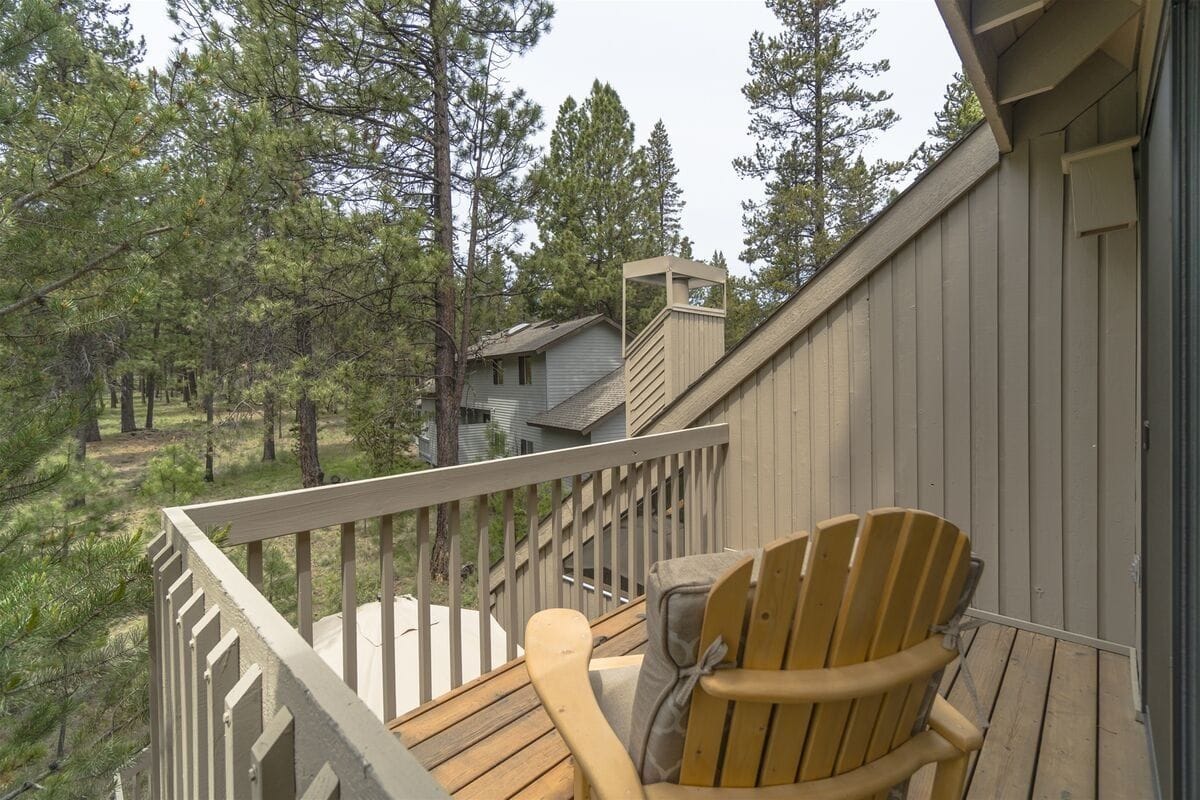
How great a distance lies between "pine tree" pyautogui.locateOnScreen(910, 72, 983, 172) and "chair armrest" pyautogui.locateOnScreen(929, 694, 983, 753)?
14761 millimetres

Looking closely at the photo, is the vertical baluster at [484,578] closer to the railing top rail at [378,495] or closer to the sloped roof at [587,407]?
the railing top rail at [378,495]

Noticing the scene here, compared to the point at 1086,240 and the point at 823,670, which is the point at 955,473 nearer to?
the point at 1086,240

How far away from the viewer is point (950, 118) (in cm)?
1392

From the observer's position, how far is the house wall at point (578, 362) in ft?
48.5

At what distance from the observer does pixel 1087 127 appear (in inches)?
98.1

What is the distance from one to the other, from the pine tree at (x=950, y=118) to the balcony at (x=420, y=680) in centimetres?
1371

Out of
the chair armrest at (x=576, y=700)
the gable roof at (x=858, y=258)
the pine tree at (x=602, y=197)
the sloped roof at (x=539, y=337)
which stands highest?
the pine tree at (x=602, y=197)

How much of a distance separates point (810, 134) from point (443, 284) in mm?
11758

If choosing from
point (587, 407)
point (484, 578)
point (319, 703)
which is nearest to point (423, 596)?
point (484, 578)

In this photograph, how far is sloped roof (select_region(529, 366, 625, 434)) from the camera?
12945 millimetres

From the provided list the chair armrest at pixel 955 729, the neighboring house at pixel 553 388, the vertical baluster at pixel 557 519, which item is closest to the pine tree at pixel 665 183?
the neighboring house at pixel 553 388

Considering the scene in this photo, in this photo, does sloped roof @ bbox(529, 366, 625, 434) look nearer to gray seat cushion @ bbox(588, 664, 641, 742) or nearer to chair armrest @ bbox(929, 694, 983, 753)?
gray seat cushion @ bbox(588, 664, 641, 742)

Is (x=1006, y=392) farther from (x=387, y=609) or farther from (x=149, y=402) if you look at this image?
(x=149, y=402)

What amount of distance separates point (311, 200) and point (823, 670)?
8796mm
